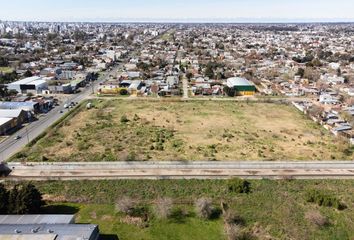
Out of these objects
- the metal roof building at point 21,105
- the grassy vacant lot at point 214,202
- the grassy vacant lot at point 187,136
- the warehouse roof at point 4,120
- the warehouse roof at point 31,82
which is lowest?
the grassy vacant lot at point 214,202

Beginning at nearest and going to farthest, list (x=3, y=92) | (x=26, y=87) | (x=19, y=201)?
(x=19, y=201) → (x=3, y=92) → (x=26, y=87)

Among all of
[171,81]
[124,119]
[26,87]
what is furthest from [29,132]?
[171,81]

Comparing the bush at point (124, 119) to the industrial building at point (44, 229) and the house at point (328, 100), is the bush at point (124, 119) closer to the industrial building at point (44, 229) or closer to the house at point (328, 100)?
the industrial building at point (44, 229)

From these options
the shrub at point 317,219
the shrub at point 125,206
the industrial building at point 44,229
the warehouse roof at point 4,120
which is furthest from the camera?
the warehouse roof at point 4,120

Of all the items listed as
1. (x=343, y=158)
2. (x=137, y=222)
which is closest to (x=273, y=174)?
(x=343, y=158)

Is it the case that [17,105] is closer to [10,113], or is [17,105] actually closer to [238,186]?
[10,113]

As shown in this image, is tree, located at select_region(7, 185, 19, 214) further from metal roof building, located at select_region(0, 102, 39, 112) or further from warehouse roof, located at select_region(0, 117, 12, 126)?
metal roof building, located at select_region(0, 102, 39, 112)

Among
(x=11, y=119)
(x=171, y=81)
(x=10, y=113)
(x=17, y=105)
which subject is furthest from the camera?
(x=171, y=81)

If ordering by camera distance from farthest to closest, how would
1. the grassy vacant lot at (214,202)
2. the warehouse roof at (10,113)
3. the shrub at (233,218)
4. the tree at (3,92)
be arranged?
the tree at (3,92) → the warehouse roof at (10,113) → the shrub at (233,218) → the grassy vacant lot at (214,202)

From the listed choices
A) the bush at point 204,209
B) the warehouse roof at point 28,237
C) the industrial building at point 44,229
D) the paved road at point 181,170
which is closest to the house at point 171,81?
the paved road at point 181,170
